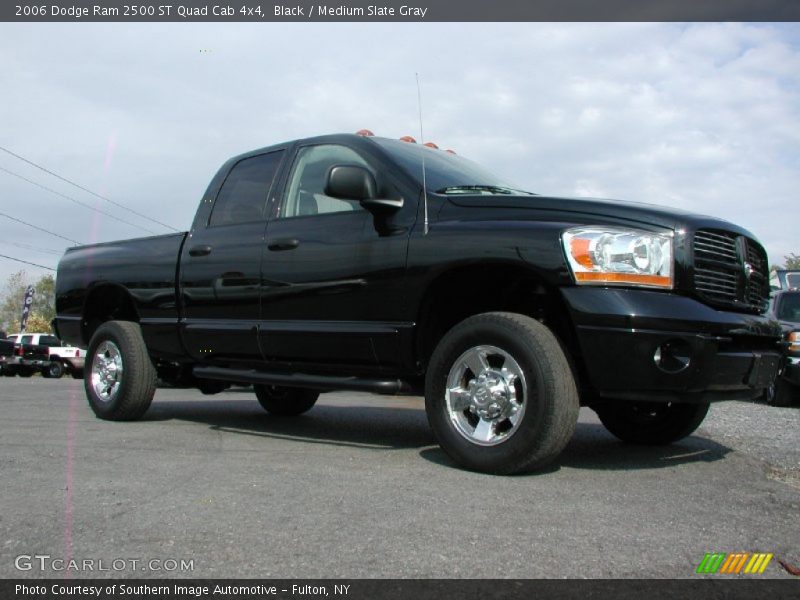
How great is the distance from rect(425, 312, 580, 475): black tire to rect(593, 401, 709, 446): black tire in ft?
A: 4.40

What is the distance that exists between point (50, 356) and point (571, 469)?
84.3 ft

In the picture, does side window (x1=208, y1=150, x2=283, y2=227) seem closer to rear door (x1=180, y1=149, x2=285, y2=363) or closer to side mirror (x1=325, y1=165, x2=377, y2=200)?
rear door (x1=180, y1=149, x2=285, y2=363)

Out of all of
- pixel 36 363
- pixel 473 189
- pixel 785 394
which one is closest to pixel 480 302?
pixel 473 189

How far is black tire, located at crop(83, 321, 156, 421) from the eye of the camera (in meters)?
6.02

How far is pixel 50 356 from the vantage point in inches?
1037

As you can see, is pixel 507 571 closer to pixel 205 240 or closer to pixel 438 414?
pixel 438 414

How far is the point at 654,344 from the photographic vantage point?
3.59m

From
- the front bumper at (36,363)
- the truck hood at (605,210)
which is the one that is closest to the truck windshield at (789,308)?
the truck hood at (605,210)

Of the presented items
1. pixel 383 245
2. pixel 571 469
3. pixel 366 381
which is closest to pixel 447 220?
pixel 383 245

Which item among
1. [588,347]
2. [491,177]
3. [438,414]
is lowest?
[438,414]

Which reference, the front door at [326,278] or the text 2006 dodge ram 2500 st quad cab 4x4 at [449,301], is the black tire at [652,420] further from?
the front door at [326,278]

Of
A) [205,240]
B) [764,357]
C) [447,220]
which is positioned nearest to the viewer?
[764,357]
